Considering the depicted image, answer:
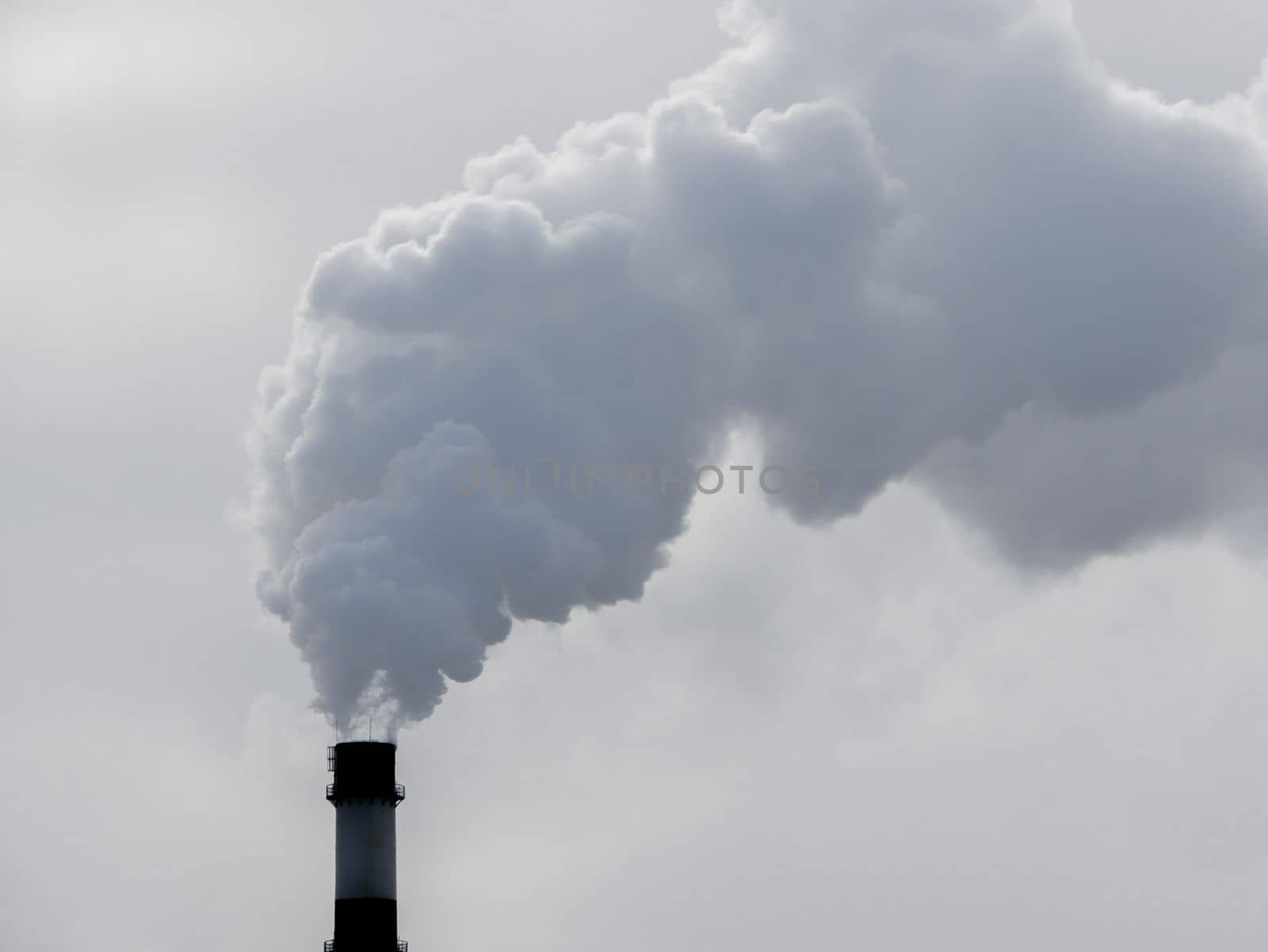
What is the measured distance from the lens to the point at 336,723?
76562 mm

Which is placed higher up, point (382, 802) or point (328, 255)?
point (328, 255)

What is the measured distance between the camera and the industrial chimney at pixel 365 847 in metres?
74.1

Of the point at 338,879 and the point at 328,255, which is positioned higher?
the point at 328,255

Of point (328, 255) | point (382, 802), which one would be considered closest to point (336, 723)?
point (382, 802)

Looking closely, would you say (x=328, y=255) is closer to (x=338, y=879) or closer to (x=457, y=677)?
(x=457, y=677)

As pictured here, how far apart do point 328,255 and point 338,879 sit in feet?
68.5

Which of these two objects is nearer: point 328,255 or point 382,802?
point 382,802

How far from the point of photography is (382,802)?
75.1 metres

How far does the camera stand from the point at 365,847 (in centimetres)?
7456

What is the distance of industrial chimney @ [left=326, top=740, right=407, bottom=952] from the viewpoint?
7406 cm

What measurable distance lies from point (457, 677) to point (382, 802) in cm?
447

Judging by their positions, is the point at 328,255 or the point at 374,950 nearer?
Result: the point at 374,950

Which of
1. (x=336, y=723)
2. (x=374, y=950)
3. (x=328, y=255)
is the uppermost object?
(x=328, y=255)

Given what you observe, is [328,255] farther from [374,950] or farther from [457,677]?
[374,950]
